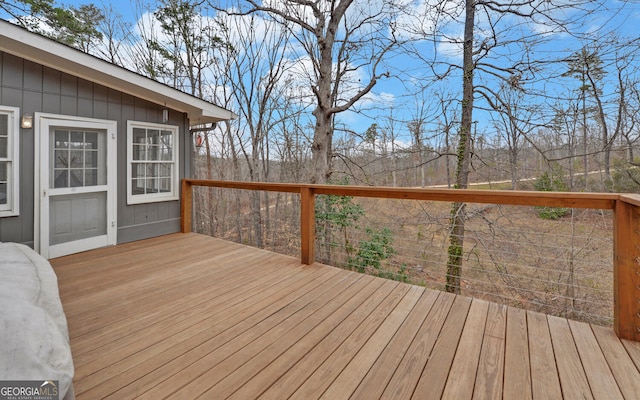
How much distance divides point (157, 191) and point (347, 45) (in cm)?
512

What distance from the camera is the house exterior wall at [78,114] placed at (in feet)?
10.4

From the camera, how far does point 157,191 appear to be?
179 inches

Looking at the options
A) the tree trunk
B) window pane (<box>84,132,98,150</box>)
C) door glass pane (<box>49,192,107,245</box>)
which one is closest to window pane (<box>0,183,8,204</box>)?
door glass pane (<box>49,192,107,245</box>)

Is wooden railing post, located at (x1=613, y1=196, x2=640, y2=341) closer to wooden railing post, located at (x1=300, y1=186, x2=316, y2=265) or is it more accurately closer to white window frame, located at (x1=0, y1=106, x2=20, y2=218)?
wooden railing post, located at (x1=300, y1=186, x2=316, y2=265)

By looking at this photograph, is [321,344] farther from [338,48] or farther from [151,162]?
[338,48]

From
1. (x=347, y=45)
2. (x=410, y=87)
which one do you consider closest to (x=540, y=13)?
(x=410, y=87)

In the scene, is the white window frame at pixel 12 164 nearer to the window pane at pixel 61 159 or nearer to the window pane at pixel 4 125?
the window pane at pixel 4 125

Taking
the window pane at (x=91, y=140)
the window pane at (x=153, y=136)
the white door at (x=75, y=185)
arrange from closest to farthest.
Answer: the white door at (x=75, y=185), the window pane at (x=91, y=140), the window pane at (x=153, y=136)

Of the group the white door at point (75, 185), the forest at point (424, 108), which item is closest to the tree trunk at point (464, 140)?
the forest at point (424, 108)

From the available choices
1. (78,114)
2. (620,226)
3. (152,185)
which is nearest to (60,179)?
(78,114)

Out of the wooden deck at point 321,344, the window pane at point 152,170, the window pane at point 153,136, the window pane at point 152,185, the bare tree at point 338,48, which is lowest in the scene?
the wooden deck at point 321,344

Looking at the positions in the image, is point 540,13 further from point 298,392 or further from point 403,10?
point 298,392

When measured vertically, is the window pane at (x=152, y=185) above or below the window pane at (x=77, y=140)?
below

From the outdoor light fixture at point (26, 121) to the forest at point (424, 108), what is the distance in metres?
2.21
